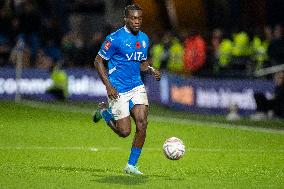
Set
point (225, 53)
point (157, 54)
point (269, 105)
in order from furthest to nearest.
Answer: point (157, 54) < point (225, 53) < point (269, 105)

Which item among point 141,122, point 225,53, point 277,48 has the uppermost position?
point 141,122

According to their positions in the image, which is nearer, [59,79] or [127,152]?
[127,152]

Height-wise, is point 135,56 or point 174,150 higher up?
point 135,56

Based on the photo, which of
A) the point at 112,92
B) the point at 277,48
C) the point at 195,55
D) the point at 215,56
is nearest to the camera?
the point at 112,92

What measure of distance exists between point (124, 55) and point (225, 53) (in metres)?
15.9

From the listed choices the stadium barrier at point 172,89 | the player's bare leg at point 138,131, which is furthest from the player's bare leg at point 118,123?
the stadium barrier at point 172,89

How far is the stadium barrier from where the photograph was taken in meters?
25.9

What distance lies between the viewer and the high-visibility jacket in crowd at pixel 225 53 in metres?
29.8

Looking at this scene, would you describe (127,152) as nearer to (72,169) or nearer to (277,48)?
(72,169)

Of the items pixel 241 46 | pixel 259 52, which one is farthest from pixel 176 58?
pixel 259 52

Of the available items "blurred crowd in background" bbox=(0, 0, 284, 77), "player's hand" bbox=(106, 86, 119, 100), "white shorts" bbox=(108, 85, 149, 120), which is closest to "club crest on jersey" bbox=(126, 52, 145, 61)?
"white shorts" bbox=(108, 85, 149, 120)

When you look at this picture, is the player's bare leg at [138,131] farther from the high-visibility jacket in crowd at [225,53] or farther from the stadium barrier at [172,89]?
the high-visibility jacket in crowd at [225,53]

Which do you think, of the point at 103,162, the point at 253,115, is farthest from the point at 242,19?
the point at 103,162

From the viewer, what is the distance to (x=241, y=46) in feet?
97.2
